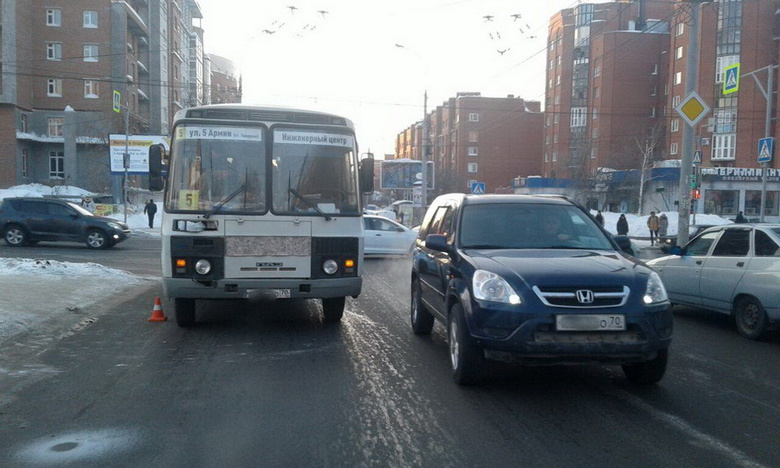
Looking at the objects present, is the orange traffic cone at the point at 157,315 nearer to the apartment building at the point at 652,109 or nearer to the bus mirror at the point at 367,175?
the bus mirror at the point at 367,175

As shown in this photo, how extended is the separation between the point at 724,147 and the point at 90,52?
5252 centimetres

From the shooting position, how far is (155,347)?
795 centimetres

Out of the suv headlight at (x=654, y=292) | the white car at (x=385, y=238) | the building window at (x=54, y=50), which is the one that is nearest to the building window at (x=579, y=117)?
the building window at (x=54, y=50)

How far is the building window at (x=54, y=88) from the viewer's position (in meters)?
53.2

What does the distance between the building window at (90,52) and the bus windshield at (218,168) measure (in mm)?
50811

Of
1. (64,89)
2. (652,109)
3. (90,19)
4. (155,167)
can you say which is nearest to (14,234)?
(155,167)

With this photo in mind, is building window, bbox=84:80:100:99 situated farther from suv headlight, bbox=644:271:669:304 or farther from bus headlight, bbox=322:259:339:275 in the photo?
suv headlight, bbox=644:271:669:304

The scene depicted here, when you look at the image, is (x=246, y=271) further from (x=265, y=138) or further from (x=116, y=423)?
(x=116, y=423)

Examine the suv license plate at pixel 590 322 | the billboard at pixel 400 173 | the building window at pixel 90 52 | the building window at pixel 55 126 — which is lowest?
the suv license plate at pixel 590 322

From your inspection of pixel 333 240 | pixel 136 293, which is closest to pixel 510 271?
pixel 333 240

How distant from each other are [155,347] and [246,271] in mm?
1385

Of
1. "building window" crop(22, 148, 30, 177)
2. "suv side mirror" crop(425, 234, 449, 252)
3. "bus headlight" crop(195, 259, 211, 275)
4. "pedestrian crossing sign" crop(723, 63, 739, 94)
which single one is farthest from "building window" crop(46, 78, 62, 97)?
"suv side mirror" crop(425, 234, 449, 252)

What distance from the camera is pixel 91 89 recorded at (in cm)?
5369

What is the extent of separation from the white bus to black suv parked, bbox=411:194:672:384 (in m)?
2.06
